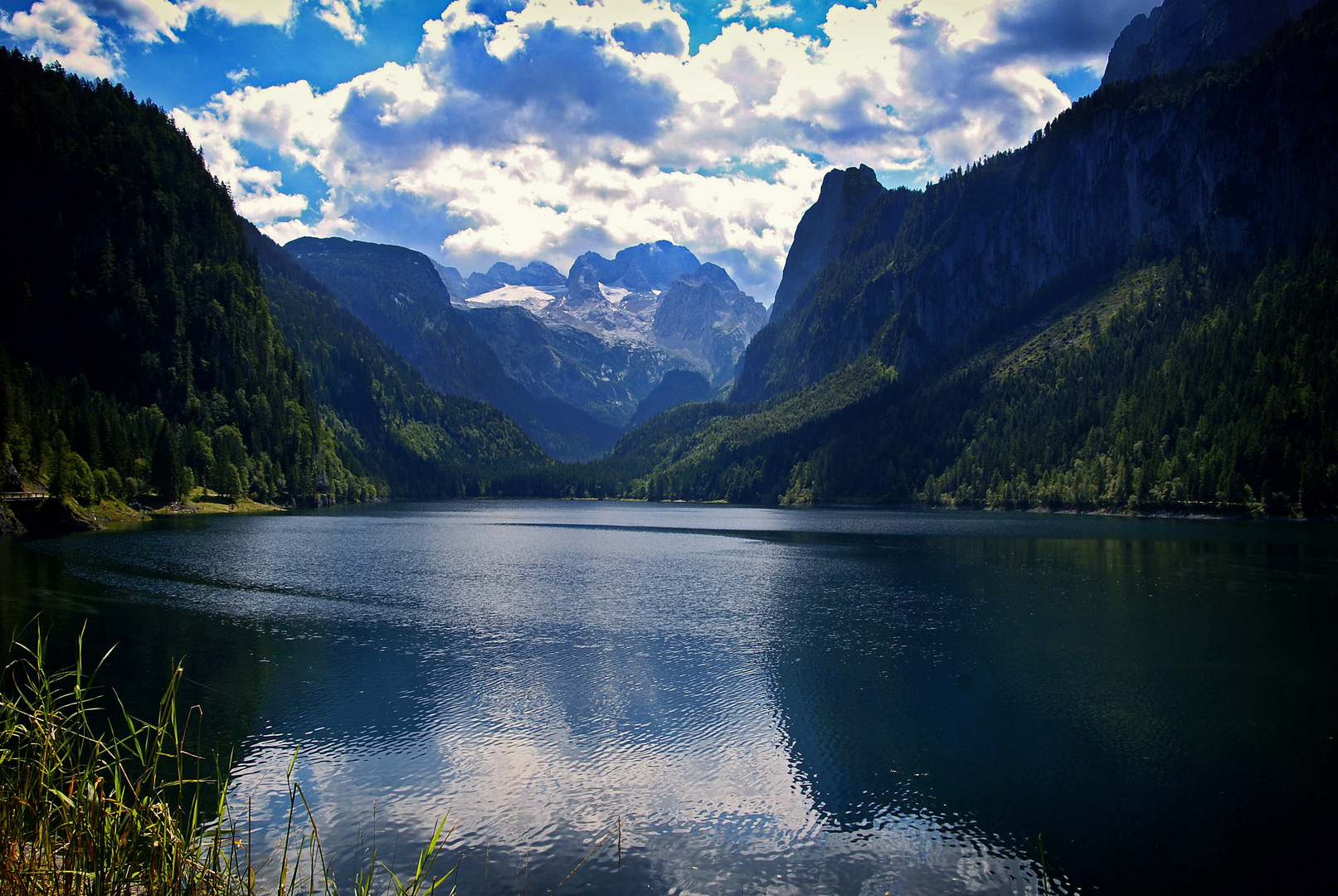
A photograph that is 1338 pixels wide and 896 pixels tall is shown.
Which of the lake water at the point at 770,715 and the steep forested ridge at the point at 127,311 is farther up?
the steep forested ridge at the point at 127,311

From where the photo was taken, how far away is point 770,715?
96.2ft

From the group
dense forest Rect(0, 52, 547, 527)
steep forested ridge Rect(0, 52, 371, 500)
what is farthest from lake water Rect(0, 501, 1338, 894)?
steep forested ridge Rect(0, 52, 371, 500)

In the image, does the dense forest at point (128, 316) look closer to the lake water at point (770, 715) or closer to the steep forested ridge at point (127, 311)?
the steep forested ridge at point (127, 311)

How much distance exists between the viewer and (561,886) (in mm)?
16750

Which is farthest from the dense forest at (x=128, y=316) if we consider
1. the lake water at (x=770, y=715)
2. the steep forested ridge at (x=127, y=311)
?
the lake water at (x=770, y=715)

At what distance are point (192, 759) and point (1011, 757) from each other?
25.6 m

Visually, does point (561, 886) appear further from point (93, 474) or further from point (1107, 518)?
point (1107, 518)

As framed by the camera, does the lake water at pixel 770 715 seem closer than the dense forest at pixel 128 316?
Yes

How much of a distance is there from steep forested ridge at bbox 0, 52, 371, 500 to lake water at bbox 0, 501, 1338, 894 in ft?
310

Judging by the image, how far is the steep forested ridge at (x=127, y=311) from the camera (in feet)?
486

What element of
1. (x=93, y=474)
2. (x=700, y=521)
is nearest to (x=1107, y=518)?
(x=700, y=521)

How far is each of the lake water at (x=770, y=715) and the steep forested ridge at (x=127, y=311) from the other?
94.4 metres

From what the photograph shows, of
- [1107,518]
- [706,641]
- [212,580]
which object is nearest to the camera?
[706,641]

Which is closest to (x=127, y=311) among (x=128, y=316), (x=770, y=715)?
(x=128, y=316)
